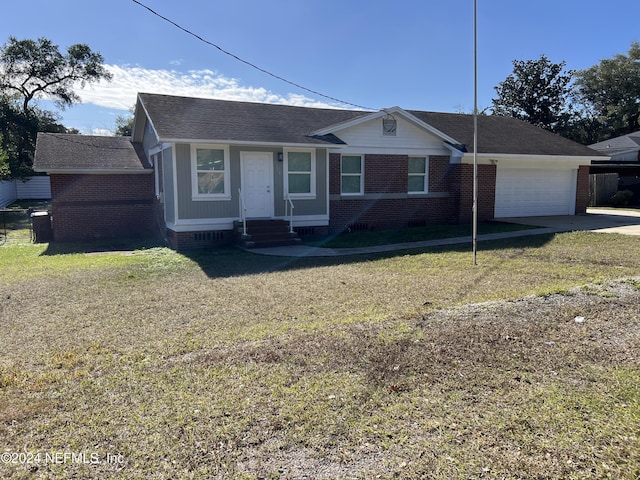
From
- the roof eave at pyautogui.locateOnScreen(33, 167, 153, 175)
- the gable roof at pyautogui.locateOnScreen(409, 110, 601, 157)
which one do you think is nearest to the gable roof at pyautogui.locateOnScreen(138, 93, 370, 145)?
the roof eave at pyautogui.locateOnScreen(33, 167, 153, 175)

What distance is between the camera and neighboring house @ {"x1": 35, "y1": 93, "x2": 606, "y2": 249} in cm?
1309

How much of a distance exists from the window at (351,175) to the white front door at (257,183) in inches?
115

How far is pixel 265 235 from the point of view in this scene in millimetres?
13133

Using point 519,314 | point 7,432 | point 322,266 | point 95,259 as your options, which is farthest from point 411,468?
point 95,259

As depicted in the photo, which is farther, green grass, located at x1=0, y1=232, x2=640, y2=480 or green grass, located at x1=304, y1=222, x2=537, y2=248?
green grass, located at x1=304, y1=222, x2=537, y2=248

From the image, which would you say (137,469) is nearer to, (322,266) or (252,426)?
(252,426)

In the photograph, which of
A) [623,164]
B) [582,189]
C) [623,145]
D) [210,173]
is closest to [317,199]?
[210,173]

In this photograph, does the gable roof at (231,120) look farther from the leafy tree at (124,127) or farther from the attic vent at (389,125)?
the leafy tree at (124,127)

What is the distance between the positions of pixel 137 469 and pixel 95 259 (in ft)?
32.6

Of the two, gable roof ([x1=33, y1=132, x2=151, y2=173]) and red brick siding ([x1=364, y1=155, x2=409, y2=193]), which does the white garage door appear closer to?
red brick siding ([x1=364, y1=155, x2=409, y2=193])

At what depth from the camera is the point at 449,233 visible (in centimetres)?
1457

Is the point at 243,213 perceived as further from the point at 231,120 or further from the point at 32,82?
the point at 32,82

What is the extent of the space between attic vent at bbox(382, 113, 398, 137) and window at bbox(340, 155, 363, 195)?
128 centimetres

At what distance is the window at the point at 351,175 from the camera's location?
15.6 metres
